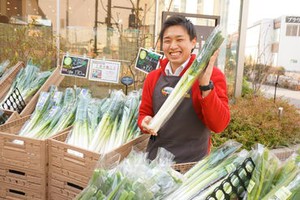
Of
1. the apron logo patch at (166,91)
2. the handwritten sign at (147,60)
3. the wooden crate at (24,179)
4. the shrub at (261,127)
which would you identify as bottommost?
the shrub at (261,127)

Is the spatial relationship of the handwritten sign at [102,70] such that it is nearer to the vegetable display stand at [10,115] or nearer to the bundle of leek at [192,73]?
the vegetable display stand at [10,115]

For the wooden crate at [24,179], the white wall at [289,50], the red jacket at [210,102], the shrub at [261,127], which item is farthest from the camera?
the white wall at [289,50]

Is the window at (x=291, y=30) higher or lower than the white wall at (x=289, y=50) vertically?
higher

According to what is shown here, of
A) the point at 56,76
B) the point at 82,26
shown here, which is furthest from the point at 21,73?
the point at 82,26

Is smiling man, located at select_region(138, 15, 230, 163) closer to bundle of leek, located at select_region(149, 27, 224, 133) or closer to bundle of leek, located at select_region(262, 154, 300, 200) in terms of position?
bundle of leek, located at select_region(149, 27, 224, 133)

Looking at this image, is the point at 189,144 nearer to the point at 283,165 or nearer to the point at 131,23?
the point at 283,165

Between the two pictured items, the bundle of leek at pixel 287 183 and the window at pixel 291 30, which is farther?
the window at pixel 291 30

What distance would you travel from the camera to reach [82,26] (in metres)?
6.64

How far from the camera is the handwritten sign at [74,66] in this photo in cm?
330

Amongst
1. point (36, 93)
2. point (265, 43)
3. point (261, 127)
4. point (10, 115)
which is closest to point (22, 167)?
point (10, 115)

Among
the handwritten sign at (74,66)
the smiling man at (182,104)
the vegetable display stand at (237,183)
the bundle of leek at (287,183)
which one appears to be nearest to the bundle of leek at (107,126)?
the smiling man at (182,104)

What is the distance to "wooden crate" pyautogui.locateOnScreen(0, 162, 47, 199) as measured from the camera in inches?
85.7

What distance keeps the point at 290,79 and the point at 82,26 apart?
1183 centimetres

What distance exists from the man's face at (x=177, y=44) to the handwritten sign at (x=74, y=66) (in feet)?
5.18
